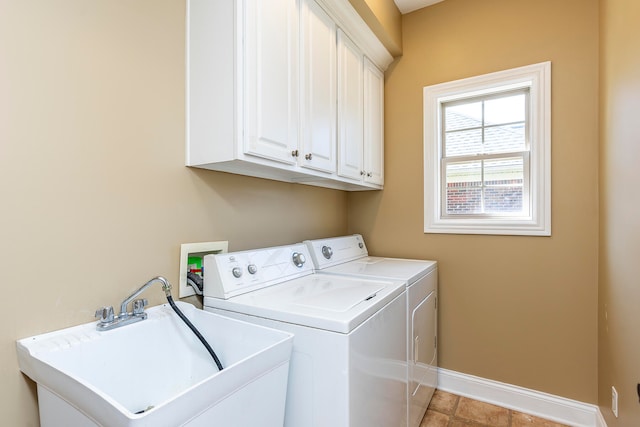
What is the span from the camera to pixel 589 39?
1838mm

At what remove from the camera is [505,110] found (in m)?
2.17

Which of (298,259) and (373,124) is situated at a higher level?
(373,124)

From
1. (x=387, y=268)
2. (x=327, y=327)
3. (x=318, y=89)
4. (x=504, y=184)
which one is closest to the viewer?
(x=327, y=327)

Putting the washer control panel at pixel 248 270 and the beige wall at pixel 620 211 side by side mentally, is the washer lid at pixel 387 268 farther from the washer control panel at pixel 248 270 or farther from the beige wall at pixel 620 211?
the beige wall at pixel 620 211

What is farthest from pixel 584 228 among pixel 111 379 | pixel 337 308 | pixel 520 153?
pixel 111 379

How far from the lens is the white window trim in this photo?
194 cm

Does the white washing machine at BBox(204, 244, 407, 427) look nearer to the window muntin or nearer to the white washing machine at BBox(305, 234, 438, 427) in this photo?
the white washing machine at BBox(305, 234, 438, 427)

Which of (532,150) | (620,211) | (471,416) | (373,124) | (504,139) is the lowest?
(471,416)

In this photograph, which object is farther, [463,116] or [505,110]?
[463,116]

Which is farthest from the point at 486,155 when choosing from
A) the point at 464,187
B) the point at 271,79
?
the point at 271,79

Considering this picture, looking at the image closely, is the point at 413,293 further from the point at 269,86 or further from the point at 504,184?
the point at 269,86

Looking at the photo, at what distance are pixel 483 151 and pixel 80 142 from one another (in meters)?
2.31

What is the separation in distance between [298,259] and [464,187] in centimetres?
139

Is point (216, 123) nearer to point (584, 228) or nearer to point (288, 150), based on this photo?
point (288, 150)
